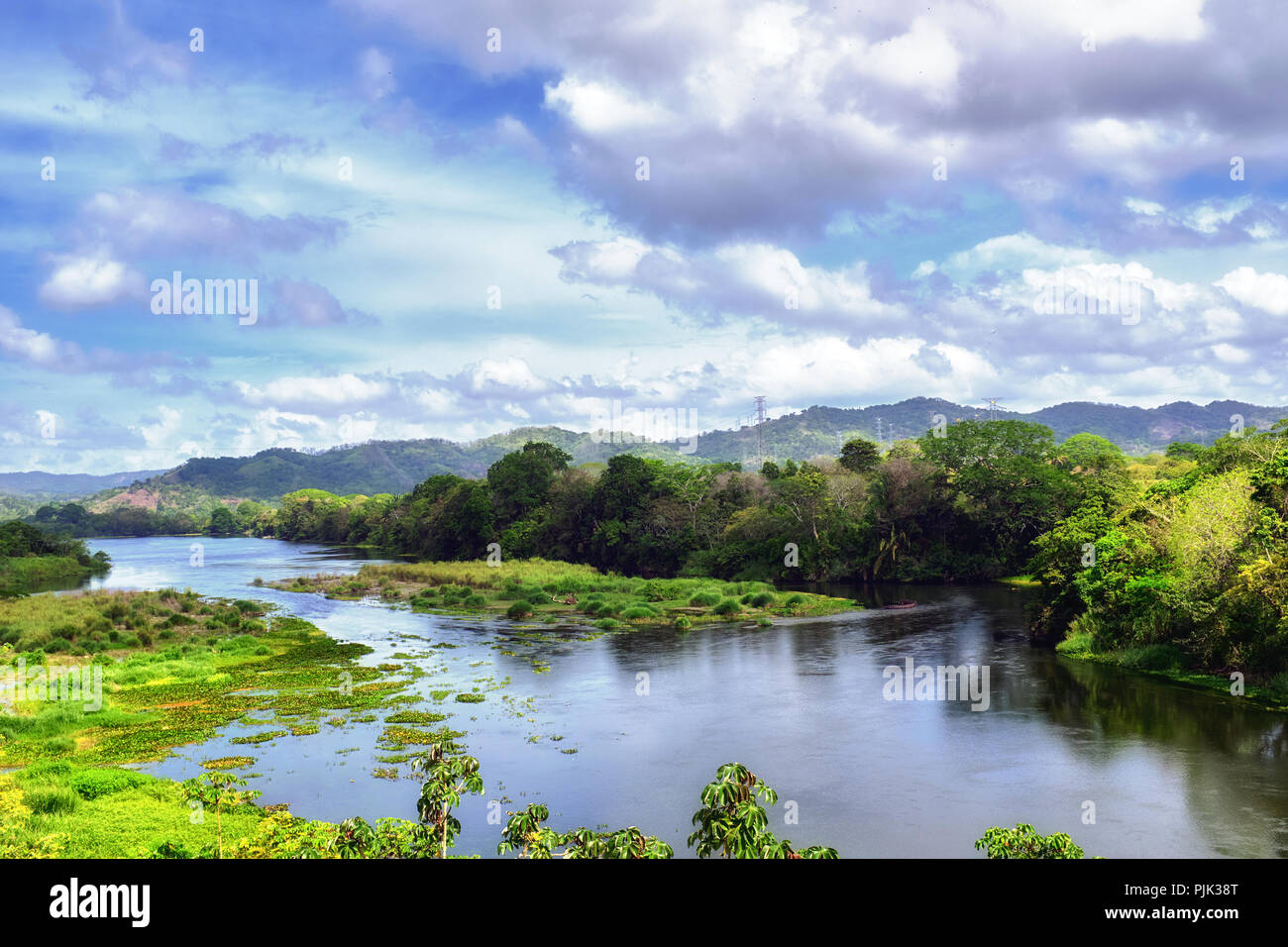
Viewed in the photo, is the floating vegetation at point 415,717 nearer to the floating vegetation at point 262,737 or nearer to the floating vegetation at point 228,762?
the floating vegetation at point 262,737

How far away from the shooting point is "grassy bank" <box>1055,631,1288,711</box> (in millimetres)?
30938

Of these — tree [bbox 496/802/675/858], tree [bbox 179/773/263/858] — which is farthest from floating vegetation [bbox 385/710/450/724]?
tree [bbox 496/802/675/858]

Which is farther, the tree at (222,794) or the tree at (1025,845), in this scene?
the tree at (222,794)

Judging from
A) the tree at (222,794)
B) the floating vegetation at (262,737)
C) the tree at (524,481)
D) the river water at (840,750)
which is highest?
the tree at (524,481)

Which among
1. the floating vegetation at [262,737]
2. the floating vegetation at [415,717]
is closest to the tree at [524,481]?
the floating vegetation at [415,717]

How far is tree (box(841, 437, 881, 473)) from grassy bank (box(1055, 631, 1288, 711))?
5102 cm

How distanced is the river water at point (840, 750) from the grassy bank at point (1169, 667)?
1.10 m

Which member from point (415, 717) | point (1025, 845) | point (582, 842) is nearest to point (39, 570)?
point (415, 717)

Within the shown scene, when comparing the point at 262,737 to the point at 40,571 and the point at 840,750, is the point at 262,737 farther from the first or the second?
the point at 40,571

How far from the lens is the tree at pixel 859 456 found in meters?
93.1

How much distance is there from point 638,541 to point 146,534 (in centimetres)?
15661

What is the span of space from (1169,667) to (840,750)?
17.8 metres

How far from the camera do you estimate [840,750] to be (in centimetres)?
2773
